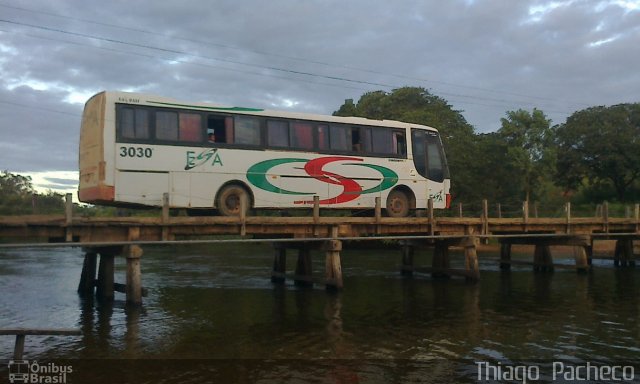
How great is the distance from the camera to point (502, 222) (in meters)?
24.0

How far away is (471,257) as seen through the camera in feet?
77.8

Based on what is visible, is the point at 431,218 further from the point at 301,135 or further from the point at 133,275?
the point at 133,275

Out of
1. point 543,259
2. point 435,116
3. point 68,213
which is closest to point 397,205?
point 543,259

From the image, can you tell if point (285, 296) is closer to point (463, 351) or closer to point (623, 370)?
point (463, 351)

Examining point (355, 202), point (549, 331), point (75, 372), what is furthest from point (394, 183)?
point (75, 372)

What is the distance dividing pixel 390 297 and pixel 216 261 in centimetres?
1741

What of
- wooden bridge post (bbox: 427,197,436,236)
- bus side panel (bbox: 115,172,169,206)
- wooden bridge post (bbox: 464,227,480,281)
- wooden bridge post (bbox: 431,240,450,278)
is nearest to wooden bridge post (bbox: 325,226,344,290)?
wooden bridge post (bbox: 427,197,436,236)

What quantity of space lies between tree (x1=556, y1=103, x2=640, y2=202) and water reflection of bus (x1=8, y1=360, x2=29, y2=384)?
4880 centimetres

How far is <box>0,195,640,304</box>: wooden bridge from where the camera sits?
15219 mm

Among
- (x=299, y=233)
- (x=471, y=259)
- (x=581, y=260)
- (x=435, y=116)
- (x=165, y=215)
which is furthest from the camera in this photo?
(x=435, y=116)

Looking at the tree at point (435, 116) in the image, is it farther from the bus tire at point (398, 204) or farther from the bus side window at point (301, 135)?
the bus side window at point (301, 135)

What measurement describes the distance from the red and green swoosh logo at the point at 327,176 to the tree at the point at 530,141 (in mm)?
33733

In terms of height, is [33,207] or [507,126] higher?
[507,126]

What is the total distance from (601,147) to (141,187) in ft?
146
